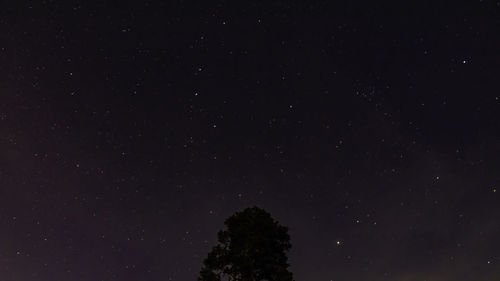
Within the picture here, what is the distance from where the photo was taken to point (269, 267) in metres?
24.6

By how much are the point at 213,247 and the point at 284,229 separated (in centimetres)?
352

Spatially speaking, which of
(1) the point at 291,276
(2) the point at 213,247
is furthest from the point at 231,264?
(1) the point at 291,276

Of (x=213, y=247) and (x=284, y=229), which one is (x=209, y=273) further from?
(x=284, y=229)

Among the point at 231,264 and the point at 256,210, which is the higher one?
the point at 256,210

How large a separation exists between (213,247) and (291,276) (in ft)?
13.1

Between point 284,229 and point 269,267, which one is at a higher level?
point 284,229

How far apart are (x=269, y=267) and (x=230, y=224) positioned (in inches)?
110

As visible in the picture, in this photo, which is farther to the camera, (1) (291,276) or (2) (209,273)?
(2) (209,273)

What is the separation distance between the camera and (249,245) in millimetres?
24734

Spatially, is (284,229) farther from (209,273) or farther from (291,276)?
(209,273)

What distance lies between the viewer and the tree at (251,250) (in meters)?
24.7

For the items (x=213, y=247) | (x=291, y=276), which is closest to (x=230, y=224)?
(x=213, y=247)

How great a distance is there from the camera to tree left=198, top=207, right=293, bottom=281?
24.7m

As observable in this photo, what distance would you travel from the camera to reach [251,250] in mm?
24812
